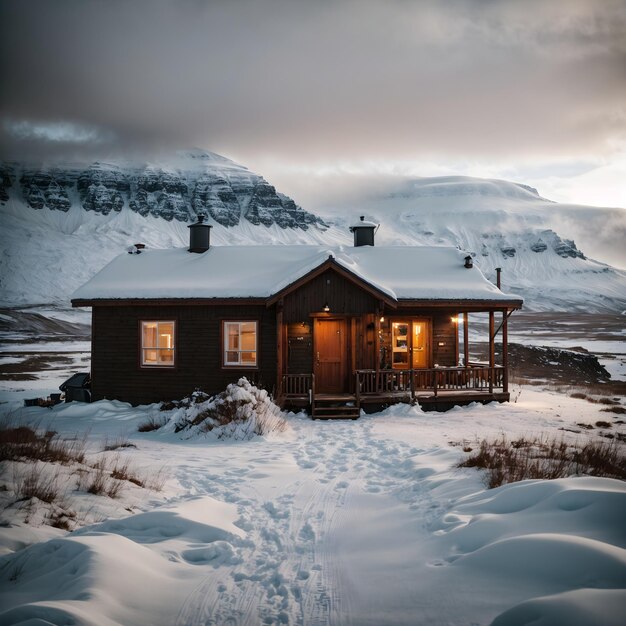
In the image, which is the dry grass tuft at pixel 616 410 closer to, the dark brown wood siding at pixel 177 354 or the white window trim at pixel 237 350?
the dark brown wood siding at pixel 177 354

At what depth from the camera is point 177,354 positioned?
50.2 feet

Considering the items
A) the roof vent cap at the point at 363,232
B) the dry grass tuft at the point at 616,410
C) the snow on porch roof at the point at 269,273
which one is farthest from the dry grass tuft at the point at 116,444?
the dry grass tuft at the point at 616,410

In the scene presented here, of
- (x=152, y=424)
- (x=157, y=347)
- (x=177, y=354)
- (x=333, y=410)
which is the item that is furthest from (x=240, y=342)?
(x=152, y=424)

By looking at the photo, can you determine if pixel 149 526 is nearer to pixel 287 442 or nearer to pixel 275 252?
pixel 287 442

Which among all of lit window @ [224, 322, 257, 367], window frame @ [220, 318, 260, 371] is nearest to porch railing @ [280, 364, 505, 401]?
window frame @ [220, 318, 260, 371]

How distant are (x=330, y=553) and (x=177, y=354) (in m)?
11.8

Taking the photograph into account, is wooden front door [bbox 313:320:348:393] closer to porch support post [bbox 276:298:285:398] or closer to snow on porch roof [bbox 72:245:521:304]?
porch support post [bbox 276:298:285:398]

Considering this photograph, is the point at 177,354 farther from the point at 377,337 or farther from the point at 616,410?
the point at 616,410

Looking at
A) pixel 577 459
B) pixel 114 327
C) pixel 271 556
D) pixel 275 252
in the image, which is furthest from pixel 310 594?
pixel 275 252

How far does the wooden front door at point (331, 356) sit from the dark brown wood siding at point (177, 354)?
63.3 inches

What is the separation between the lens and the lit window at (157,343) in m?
15.6

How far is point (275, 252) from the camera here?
59.5ft

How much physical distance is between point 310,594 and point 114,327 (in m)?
14.0

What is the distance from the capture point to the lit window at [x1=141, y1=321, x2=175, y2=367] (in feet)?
51.1
